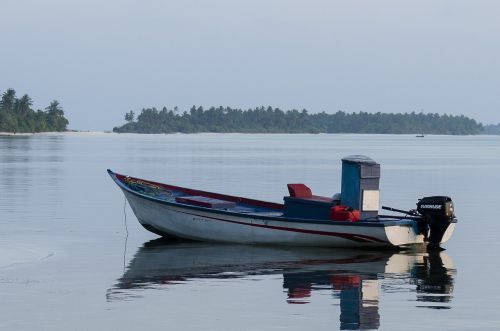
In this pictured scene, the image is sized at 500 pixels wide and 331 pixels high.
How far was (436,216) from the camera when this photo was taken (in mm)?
27688

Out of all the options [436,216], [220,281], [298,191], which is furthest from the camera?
[298,191]

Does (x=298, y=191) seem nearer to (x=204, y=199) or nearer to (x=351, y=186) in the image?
(x=351, y=186)

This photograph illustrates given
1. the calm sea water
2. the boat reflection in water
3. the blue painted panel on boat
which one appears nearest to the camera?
the calm sea water

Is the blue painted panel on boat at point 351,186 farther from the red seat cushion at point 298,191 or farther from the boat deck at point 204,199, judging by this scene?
the boat deck at point 204,199

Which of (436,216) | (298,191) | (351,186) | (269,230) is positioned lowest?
(269,230)

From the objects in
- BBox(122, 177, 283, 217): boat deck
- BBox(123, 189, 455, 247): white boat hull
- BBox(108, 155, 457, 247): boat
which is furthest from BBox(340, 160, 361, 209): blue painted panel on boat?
BBox(122, 177, 283, 217): boat deck

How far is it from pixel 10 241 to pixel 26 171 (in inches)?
1777

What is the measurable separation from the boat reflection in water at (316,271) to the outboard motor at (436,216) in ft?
1.93

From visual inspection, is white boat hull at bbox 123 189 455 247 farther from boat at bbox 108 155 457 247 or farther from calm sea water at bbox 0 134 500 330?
calm sea water at bbox 0 134 500 330

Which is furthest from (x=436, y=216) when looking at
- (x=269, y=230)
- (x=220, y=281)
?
(x=220, y=281)

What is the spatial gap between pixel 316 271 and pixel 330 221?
4.03m

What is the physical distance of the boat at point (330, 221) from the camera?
27.6 metres

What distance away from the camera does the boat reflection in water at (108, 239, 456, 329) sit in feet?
64.8

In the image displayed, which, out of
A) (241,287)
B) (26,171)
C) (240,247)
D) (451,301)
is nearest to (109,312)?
(241,287)
